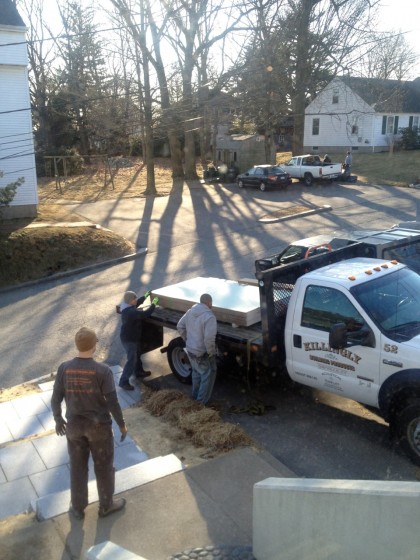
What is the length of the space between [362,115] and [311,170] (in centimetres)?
1845

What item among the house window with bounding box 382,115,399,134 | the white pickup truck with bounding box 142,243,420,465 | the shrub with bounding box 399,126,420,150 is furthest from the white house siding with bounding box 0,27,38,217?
the house window with bounding box 382,115,399,134

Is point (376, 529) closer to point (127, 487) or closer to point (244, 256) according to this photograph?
point (127, 487)

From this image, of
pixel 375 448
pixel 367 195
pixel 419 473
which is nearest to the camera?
pixel 419 473

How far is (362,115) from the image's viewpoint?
48.5 metres

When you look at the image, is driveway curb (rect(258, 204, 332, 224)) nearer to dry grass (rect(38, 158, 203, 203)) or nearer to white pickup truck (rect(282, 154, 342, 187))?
white pickup truck (rect(282, 154, 342, 187))

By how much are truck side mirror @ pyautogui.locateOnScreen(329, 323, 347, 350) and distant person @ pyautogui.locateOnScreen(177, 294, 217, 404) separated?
1857mm

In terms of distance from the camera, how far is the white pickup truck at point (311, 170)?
3309cm

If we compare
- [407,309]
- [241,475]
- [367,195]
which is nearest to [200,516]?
[241,475]

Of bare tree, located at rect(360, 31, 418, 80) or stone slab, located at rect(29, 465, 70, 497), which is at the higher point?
bare tree, located at rect(360, 31, 418, 80)

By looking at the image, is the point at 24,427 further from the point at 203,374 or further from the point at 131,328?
the point at 203,374

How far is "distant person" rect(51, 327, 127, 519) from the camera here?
4.94m

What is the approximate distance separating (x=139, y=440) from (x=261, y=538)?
3089 millimetres

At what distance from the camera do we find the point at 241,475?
592cm

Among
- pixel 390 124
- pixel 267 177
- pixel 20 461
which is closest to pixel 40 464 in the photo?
pixel 20 461
